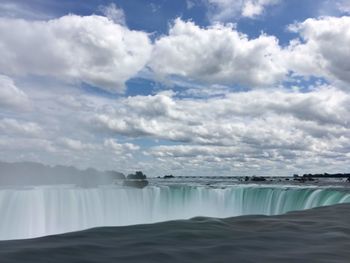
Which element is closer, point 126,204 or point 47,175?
point 126,204

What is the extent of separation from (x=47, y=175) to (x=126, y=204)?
196 feet

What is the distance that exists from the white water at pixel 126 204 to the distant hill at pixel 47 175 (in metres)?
46.6

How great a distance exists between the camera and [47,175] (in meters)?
96.5

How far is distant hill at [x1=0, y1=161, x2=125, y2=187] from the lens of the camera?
297 feet

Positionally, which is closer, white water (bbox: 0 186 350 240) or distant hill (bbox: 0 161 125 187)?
white water (bbox: 0 186 350 240)

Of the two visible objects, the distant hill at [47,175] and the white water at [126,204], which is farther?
the distant hill at [47,175]

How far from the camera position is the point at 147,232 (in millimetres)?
12266

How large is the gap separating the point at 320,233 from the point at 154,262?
600cm

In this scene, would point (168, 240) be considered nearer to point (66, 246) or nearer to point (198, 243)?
point (198, 243)

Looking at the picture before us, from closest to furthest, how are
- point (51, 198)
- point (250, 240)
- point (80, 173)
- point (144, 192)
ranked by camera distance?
point (250, 240), point (51, 198), point (144, 192), point (80, 173)

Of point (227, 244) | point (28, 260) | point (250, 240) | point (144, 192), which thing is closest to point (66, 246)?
point (28, 260)

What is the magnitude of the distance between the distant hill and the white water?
46576mm

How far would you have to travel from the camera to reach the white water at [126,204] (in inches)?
1351

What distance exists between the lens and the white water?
34312 mm
